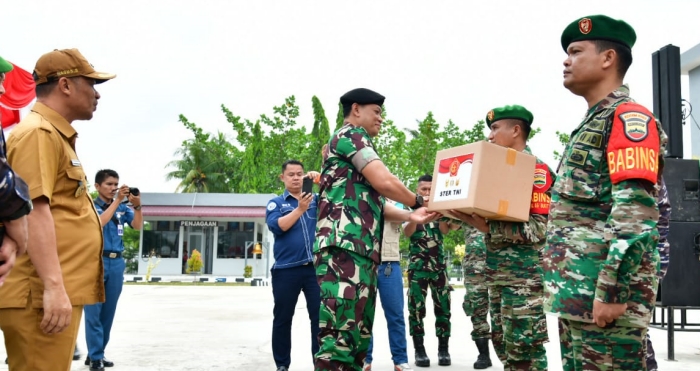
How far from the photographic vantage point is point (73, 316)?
253 cm

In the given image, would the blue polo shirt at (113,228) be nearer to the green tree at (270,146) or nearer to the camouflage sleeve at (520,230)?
the camouflage sleeve at (520,230)

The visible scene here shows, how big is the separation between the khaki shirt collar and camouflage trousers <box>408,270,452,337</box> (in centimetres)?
417

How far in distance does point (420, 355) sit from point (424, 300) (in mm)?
552

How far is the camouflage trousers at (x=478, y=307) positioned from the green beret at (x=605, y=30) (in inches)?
145

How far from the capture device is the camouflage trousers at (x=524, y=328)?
377 centimetres

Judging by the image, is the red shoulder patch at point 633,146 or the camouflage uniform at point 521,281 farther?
the camouflage uniform at point 521,281

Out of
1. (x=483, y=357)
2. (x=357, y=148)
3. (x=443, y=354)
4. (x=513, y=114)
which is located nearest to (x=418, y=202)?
(x=357, y=148)

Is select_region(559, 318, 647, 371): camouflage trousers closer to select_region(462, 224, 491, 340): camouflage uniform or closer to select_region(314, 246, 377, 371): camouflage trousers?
select_region(314, 246, 377, 371): camouflage trousers

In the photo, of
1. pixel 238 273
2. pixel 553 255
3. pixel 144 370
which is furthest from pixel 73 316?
pixel 238 273

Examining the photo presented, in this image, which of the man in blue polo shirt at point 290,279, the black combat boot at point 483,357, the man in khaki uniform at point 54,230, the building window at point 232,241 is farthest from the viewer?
the building window at point 232,241

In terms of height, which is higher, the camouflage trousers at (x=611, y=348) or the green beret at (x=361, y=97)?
the green beret at (x=361, y=97)

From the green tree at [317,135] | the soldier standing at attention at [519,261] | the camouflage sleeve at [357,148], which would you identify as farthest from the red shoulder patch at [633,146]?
the green tree at [317,135]

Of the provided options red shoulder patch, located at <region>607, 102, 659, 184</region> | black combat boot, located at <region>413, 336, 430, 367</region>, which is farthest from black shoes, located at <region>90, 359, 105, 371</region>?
red shoulder patch, located at <region>607, 102, 659, 184</region>

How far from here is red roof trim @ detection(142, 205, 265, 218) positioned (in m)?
28.8
